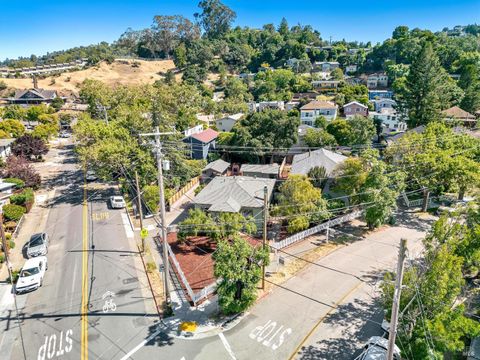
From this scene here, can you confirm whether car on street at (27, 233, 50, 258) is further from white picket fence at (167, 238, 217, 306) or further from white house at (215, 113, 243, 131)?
white house at (215, 113, 243, 131)

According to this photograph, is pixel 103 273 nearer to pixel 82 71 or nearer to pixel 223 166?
pixel 223 166

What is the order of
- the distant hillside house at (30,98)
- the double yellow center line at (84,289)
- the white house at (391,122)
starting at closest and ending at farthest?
the double yellow center line at (84,289)
the white house at (391,122)
the distant hillside house at (30,98)

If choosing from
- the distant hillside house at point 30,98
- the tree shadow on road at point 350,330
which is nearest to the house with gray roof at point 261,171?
the tree shadow on road at point 350,330

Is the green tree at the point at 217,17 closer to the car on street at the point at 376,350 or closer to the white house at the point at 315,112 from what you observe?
the white house at the point at 315,112

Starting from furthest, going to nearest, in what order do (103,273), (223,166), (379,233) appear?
1. (223,166)
2. (379,233)
3. (103,273)

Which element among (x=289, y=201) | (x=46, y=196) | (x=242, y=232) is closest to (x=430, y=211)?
(x=289, y=201)

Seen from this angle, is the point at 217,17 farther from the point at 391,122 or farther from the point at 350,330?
the point at 350,330
